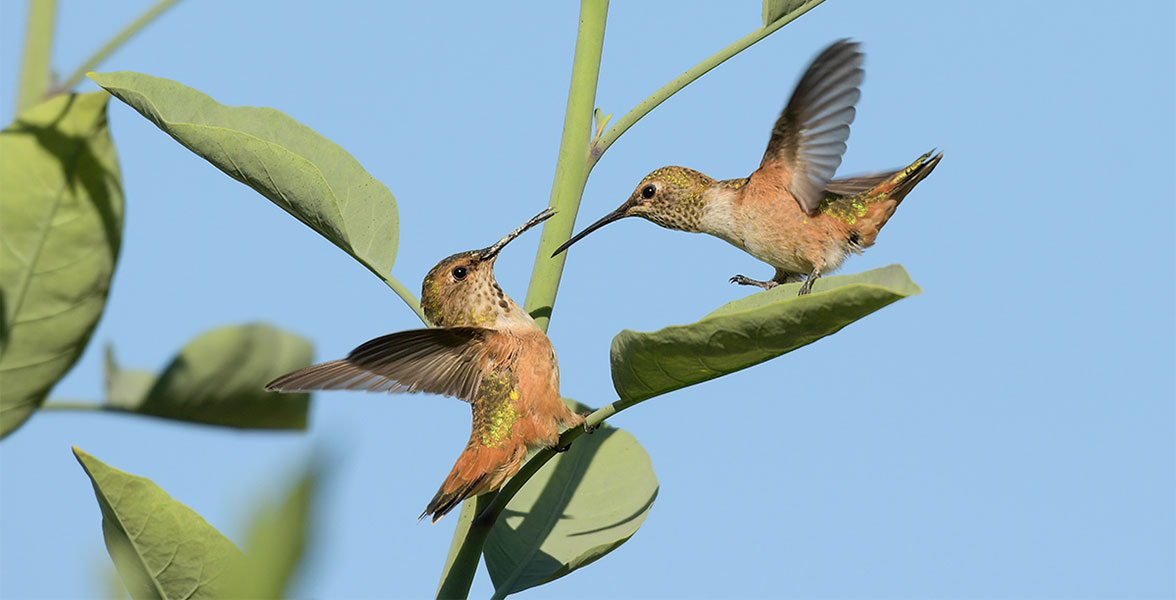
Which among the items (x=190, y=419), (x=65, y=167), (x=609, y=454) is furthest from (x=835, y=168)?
(x=65, y=167)

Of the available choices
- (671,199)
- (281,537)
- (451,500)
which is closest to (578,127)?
(451,500)

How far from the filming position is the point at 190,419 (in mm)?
2062

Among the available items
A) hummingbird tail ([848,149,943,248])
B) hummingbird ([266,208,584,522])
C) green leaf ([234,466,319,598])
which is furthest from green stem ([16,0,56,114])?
hummingbird tail ([848,149,943,248])

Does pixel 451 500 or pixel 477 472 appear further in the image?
pixel 477 472

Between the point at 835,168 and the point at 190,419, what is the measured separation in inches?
63.8

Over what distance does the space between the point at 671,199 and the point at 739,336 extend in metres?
1.76

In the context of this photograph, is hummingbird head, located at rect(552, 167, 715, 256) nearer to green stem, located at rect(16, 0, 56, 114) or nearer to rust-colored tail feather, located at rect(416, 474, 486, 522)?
rust-colored tail feather, located at rect(416, 474, 486, 522)

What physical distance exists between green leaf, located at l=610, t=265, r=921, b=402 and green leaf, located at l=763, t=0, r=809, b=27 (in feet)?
2.08

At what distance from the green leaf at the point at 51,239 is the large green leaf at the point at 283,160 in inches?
9.6

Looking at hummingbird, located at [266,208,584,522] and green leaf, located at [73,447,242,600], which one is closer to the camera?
green leaf, located at [73,447,242,600]

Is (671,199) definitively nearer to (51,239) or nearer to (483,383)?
(483,383)

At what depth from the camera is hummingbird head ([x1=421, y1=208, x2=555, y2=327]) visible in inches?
105

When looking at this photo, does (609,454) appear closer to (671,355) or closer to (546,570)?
(546,570)

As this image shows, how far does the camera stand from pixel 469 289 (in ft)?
8.83
